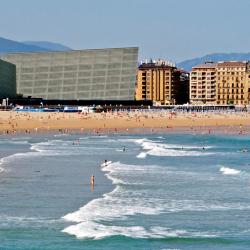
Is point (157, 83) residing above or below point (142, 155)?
above

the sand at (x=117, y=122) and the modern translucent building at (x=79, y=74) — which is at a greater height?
the modern translucent building at (x=79, y=74)

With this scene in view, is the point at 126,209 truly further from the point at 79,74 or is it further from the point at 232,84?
the point at 232,84

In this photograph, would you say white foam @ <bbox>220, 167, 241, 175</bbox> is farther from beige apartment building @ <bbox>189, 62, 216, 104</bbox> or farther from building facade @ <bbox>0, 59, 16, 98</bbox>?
beige apartment building @ <bbox>189, 62, 216, 104</bbox>

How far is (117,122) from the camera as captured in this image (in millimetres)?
87500

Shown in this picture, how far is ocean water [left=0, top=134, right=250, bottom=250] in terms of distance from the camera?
22.6 m

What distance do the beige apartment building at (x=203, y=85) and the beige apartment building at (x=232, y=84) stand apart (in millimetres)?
1841

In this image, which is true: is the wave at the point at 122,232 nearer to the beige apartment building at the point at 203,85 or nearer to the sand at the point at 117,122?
the sand at the point at 117,122

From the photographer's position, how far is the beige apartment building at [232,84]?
17175 centimetres

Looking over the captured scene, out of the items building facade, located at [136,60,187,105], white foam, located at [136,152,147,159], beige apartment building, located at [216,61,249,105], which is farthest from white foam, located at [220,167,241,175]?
beige apartment building, located at [216,61,249,105]

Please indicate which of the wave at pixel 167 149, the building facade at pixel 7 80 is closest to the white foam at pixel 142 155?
the wave at pixel 167 149

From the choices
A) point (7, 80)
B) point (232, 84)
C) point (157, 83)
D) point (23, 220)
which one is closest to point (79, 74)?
point (7, 80)

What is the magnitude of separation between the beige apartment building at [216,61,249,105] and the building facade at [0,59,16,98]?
65.5 metres

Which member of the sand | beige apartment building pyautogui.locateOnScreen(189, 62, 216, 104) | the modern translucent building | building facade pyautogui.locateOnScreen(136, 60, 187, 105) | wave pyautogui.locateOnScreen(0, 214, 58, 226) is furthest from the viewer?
beige apartment building pyautogui.locateOnScreen(189, 62, 216, 104)

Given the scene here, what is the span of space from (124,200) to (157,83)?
142821 mm
